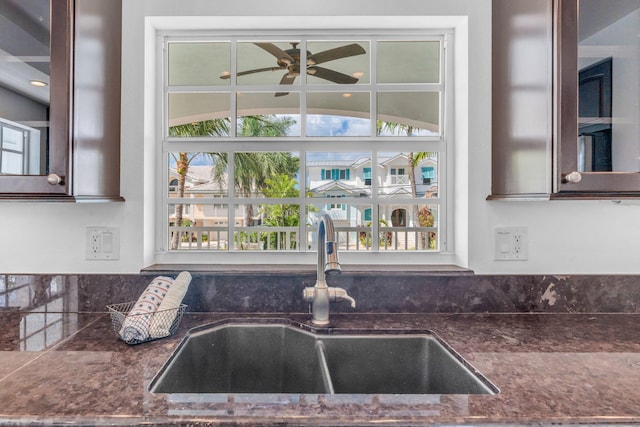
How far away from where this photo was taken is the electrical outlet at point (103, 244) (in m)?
1.38

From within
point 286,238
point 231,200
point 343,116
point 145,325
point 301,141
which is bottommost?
point 145,325

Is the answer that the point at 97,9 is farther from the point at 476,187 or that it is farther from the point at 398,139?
the point at 476,187

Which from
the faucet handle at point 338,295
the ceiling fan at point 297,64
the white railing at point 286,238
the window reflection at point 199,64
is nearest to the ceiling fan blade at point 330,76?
the ceiling fan at point 297,64

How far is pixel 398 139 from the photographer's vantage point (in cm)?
153

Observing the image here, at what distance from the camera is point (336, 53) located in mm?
1515

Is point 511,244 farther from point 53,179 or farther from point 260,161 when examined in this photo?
point 53,179

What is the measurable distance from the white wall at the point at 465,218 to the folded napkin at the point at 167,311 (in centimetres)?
28

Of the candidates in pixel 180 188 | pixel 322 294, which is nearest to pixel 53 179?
pixel 180 188

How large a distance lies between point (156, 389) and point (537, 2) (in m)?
1.42

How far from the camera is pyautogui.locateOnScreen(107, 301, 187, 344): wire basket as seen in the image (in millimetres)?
1038

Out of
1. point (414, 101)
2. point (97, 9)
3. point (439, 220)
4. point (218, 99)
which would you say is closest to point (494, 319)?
point (439, 220)

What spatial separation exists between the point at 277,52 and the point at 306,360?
115 centimetres

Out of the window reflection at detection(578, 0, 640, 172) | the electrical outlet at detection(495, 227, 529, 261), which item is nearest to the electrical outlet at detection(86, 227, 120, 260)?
the electrical outlet at detection(495, 227, 529, 261)

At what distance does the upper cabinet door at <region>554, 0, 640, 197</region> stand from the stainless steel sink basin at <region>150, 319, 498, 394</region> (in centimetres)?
61
